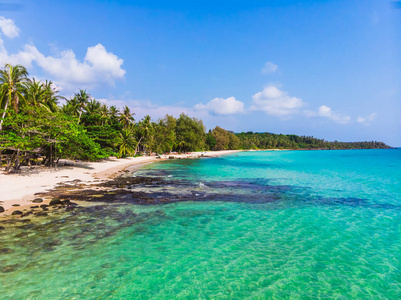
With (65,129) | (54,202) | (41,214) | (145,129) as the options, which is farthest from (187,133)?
(41,214)

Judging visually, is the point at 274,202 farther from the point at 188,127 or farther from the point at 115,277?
the point at 188,127

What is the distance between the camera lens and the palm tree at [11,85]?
1085 inches

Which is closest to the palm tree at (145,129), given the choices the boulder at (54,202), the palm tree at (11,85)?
the palm tree at (11,85)

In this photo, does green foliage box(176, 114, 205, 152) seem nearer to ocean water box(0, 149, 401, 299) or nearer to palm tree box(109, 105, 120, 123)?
palm tree box(109, 105, 120, 123)

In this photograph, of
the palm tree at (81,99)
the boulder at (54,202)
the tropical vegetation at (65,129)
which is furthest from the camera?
the palm tree at (81,99)

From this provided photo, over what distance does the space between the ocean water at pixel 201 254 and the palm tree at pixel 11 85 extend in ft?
73.6

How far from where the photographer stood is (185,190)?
76.4 feet

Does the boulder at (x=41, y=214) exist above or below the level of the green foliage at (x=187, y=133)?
below

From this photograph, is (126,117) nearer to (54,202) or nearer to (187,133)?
(187,133)

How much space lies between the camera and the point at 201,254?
9.70 m

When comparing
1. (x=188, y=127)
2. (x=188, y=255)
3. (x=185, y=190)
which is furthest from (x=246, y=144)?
A: (x=188, y=255)

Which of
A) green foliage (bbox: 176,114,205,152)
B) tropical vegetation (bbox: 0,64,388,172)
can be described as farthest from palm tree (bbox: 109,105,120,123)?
green foliage (bbox: 176,114,205,152)

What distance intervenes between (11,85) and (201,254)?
31947mm

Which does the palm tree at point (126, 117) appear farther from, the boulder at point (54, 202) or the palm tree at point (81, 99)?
the boulder at point (54, 202)
